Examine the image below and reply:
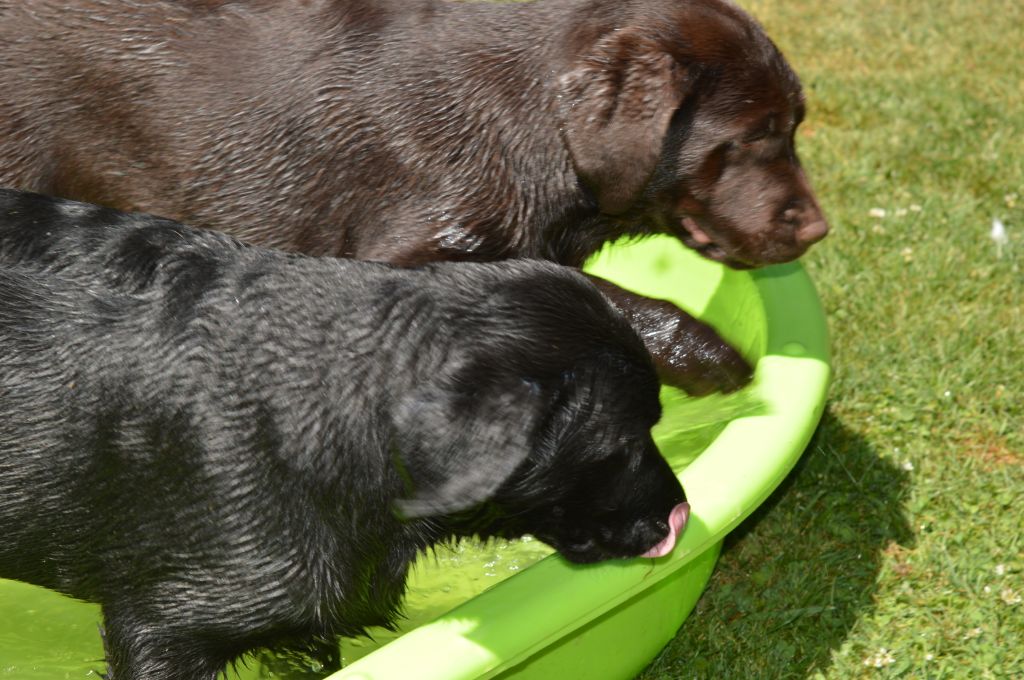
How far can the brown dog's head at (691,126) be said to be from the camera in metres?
3.78

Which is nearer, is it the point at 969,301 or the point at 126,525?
the point at 126,525

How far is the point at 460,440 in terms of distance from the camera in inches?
105

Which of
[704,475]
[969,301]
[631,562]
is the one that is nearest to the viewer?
[631,562]

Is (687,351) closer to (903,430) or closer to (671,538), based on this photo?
(903,430)

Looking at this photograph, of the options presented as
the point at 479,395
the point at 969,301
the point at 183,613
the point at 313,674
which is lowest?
the point at 969,301

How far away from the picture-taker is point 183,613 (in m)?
3.04

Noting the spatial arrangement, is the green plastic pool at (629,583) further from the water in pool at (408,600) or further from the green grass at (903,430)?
the green grass at (903,430)

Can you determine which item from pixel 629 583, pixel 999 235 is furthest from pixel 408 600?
pixel 999 235

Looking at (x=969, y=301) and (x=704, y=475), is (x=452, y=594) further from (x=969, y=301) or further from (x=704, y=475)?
(x=969, y=301)

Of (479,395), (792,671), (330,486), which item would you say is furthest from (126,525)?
(792,671)

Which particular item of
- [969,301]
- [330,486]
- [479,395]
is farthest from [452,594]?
[969,301]

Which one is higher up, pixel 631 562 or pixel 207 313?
pixel 207 313

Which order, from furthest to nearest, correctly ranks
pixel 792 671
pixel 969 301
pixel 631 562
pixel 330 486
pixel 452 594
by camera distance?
pixel 969 301 < pixel 452 594 < pixel 792 671 < pixel 631 562 < pixel 330 486

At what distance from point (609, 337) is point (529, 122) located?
1192mm
